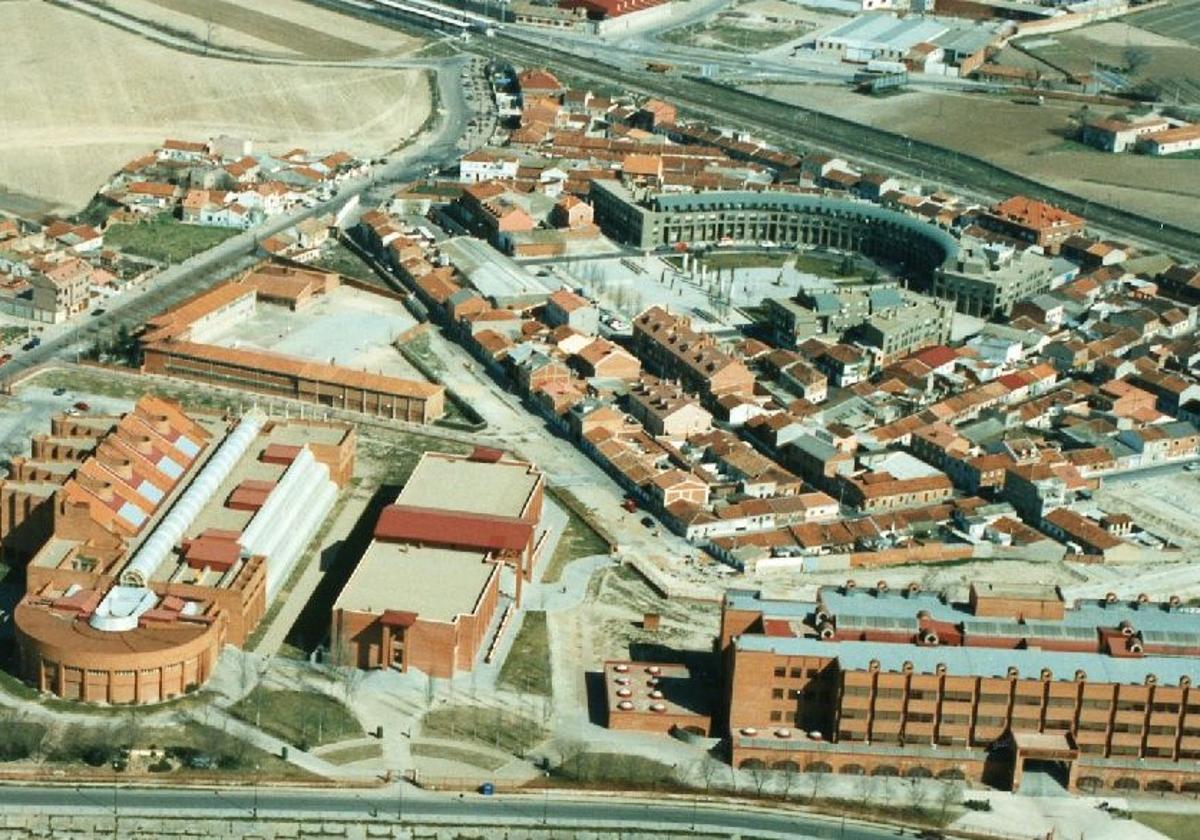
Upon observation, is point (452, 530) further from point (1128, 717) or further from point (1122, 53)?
point (1122, 53)

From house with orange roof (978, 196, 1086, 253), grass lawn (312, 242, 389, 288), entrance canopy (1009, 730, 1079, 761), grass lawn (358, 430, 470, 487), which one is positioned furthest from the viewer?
house with orange roof (978, 196, 1086, 253)

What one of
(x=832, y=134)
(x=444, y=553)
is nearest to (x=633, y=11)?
(x=832, y=134)

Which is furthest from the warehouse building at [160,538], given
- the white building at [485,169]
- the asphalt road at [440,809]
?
the white building at [485,169]

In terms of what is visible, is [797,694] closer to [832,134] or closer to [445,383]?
[445,383]

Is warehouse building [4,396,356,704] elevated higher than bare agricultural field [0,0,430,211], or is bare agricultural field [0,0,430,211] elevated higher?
bare agricultural field [0,0,430,211]

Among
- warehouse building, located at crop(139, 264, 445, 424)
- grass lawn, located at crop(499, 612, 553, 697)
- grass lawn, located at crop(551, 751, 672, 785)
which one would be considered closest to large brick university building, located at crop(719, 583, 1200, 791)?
grass lawn, located at crop(551, 751, 672, 785)

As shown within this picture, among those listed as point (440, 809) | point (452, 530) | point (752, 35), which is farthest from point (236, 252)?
point (752, 35)

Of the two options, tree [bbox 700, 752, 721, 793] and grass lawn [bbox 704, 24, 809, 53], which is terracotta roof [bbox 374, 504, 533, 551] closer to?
tree [bbox 700, 752, 721, 793]
